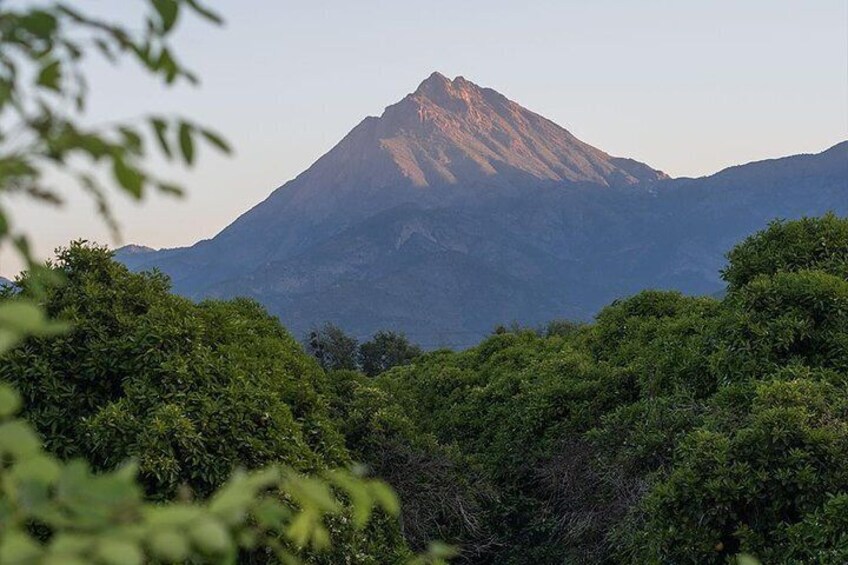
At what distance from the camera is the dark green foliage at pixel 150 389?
28.4ft

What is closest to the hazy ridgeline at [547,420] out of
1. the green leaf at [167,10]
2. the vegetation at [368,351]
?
the green leaf at [167,10]

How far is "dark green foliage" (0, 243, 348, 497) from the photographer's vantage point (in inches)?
340

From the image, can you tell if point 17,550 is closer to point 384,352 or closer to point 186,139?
point 186,139

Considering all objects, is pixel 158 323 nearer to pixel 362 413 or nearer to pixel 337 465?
pixel 337 465

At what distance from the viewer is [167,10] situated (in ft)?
5.03

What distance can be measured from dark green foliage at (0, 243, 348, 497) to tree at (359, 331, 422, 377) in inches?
1569

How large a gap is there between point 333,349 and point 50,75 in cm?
4930

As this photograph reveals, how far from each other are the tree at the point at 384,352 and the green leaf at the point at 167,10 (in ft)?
161

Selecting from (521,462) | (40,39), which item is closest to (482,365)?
(521,462)

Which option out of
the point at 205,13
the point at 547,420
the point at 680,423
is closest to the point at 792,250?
the point at 680,423

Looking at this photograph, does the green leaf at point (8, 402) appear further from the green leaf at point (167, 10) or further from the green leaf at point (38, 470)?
the green leaf at point (167, 10)

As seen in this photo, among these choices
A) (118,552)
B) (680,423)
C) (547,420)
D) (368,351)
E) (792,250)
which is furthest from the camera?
(368,351)

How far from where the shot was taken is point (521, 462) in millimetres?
15188

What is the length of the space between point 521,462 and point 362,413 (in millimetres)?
3406
